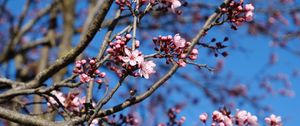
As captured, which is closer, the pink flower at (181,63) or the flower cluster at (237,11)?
the pink flower at (181,63)

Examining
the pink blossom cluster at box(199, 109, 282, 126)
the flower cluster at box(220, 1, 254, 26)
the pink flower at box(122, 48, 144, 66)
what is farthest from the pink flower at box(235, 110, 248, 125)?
the pink flower at box(122, 48, 144, 66)

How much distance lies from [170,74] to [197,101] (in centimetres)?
808

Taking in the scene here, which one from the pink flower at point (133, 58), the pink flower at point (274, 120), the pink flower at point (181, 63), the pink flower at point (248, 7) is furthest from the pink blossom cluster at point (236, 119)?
the pink flower at point (133, 58)

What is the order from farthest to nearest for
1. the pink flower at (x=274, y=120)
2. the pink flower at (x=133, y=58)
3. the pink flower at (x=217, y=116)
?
the pink flower at (x=274, y=120)
the pink flower at (x=217, y=116)
the pink flower at (x=133, y=58)

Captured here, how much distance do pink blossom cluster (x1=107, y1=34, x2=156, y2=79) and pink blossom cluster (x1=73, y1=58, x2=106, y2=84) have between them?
0.11 metres

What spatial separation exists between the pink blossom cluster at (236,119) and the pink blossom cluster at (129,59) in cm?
55

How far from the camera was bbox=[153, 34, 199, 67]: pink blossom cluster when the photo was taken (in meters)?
2.02

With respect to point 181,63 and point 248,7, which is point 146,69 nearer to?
point 181,63

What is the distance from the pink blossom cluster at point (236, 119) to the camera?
2.28 m

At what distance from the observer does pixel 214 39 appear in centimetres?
230

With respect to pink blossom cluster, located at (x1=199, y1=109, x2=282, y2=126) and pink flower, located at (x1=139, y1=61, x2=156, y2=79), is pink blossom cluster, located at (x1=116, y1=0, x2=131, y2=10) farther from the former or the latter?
pink blossom cluster, located at (x1=199, y1=109, x2=282, y2=126)

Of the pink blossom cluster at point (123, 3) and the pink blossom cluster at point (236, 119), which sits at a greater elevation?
the pink blossom cluster at point (123, 3)

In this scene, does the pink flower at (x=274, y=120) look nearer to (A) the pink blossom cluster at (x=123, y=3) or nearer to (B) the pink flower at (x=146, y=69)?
(B) the pink flower at (x=146, y=69)

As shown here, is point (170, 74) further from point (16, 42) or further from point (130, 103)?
point (16, 42)
